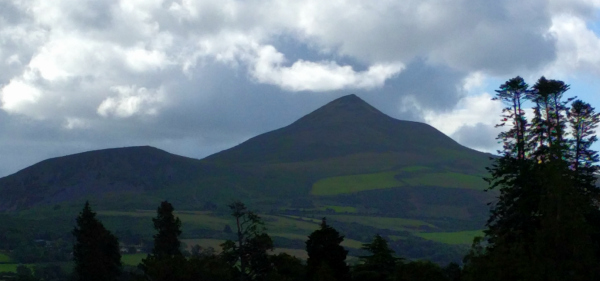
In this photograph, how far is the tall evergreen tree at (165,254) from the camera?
83562 mm

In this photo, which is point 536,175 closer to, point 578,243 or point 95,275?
point 578,243

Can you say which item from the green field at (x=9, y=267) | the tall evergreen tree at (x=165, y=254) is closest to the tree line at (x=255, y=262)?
the tall evergreen tree at (x=165, y=254)

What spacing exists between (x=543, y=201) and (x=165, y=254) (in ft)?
155

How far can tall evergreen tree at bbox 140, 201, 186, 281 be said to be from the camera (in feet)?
274

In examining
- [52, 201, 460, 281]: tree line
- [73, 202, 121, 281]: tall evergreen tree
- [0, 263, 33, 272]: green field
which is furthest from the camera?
[0, 263, 33, 272]: green field

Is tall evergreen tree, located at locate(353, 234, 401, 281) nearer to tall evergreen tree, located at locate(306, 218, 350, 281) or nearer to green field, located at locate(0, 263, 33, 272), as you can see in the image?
tall evergreen tree, located at locate(306, 218, 350, 281)

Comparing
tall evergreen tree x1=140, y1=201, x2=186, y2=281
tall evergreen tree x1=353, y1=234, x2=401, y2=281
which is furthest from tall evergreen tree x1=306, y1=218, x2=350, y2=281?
tall evergreen tree x1=140, y1=201, x2=186, y2=281

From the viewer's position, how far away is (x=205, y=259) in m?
86.9

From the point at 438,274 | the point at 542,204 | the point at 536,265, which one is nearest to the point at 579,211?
the point at 542,204

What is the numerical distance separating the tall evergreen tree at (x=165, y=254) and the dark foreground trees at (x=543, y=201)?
31.2 m

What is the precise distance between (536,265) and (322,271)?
2332 cm

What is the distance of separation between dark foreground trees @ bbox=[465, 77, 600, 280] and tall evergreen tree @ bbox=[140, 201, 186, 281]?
31.2 m

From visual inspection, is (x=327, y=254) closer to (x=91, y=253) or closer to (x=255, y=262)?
(x=255, y=262)

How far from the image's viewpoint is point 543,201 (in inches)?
2375
